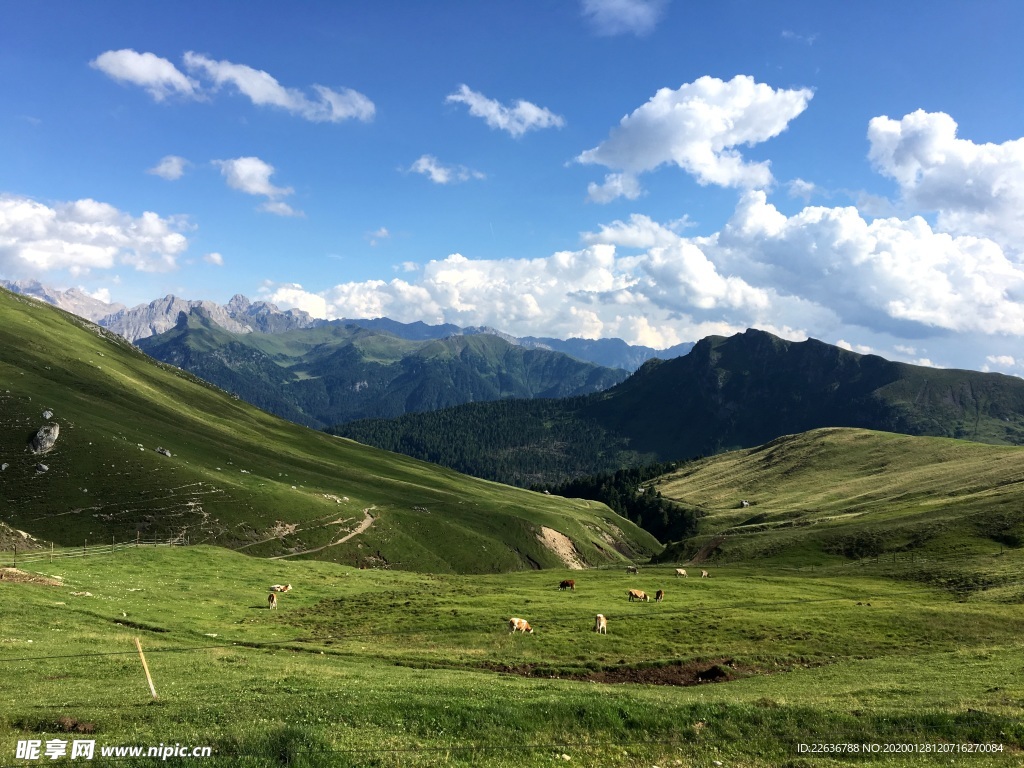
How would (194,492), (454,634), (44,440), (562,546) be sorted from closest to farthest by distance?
(454,634) → (44,440) → (194,492) → (562,546)

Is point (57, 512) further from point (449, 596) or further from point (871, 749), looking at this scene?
point (871, 749)

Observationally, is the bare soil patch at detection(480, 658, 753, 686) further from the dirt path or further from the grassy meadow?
the dirt path

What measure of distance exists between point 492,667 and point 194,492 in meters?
104

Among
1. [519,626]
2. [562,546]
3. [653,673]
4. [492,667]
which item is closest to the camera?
[653,673]

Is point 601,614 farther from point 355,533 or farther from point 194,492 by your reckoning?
point 194,492

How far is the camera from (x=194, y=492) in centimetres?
12144

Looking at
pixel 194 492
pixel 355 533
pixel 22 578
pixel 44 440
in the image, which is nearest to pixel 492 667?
pixel 22 578

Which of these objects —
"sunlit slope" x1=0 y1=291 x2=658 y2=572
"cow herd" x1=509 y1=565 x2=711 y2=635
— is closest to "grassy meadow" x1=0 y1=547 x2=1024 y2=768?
"cow herd" x1=509 y1=565 x2=711 y2=635

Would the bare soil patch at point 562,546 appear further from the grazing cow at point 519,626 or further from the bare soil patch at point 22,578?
the bare soil patch at point 22,578

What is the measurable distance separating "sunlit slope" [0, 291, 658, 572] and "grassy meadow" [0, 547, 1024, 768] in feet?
136

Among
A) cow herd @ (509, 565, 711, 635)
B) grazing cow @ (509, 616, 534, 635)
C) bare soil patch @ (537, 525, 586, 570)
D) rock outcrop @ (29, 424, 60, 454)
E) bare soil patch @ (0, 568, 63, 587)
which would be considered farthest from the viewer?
bare soil patch @ (537, 525, 586, 570)

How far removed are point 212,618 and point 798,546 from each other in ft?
332

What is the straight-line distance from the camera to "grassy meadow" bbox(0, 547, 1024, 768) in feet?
67.9

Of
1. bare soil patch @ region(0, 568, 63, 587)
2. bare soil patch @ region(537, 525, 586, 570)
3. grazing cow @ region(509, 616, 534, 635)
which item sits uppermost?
grazing cow @ region(509, 616, 534, 635)
